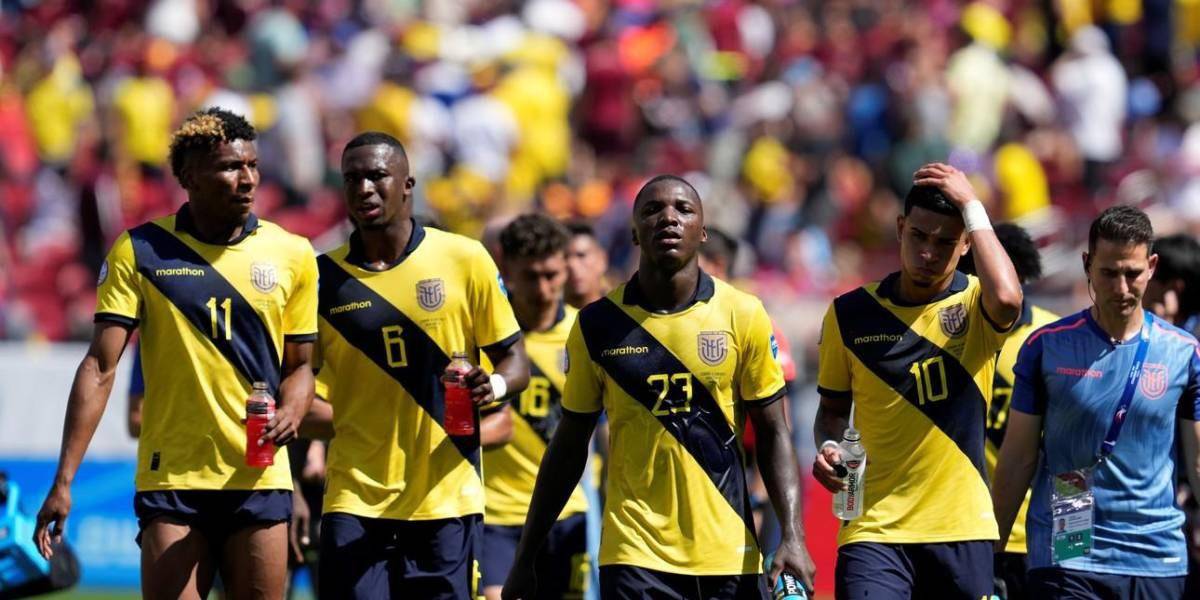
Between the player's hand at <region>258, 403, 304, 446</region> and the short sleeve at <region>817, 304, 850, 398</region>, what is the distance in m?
2.36

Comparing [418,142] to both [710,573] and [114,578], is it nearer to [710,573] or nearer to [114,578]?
[114,578]

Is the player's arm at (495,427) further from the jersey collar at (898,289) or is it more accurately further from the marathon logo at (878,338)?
the jersey collar at (898,289)

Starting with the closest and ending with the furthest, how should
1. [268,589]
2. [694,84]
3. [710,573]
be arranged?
[710,573] < [268,589] < [694,84]

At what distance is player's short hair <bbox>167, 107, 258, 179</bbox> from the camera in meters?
8.50

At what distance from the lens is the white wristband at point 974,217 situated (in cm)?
796

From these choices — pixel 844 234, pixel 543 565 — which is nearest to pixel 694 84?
pixel 844 234

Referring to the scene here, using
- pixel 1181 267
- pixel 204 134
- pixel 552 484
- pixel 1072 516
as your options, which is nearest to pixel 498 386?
pixel 552 484

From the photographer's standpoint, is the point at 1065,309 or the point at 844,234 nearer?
the point at 1065,309

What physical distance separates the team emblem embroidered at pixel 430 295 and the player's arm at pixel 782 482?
5.54ft

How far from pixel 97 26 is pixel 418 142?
5593 millimetres

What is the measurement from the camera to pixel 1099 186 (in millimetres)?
22125

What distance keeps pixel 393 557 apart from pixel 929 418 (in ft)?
8.39

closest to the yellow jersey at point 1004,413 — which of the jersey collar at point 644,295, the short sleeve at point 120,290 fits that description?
the jersey collar at point 644,295

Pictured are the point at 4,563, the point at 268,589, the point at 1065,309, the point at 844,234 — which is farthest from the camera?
the point at 844,234
